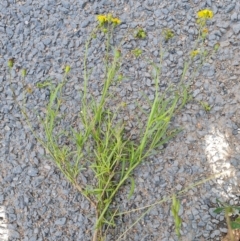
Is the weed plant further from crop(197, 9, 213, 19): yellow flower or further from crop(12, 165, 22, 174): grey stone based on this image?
crop(12, 165, 22, 174): grey stone

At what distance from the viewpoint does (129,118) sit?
6.61 ft

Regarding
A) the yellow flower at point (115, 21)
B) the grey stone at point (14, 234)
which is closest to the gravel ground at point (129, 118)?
the grey stone at point (14, 234)

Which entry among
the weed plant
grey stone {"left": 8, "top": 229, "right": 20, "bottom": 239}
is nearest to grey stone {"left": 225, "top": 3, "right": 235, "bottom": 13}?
the weed plant

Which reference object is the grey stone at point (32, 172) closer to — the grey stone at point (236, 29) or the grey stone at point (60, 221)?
the grey stone at point (60, 221)

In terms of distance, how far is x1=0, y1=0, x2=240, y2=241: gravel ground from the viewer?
1948 mm

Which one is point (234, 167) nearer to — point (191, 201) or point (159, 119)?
point (191, 201)

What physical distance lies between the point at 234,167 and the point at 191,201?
0.22 meters

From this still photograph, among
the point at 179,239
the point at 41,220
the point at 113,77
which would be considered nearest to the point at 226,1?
the point at 113,77

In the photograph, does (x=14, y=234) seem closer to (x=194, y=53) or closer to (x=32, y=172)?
(x=32, y=172)

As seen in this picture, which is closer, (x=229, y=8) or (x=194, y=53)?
(x=194, y=53)

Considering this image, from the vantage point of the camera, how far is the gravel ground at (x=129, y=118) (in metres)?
1.95

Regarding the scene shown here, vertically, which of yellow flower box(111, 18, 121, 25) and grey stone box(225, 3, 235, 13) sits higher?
yellow flower box(111, 18, 121, 25)

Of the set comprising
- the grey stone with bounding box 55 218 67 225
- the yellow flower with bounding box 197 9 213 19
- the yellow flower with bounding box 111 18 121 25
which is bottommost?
the grey stone with bounding box 55 218 67 225

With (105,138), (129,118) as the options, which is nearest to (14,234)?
(105,138)
